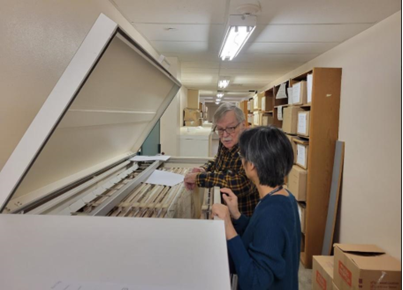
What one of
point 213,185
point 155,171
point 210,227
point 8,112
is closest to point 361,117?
point 213,185

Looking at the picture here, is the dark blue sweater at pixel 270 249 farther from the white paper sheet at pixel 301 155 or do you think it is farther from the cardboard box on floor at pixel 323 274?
the white paper sheet at pixel 301 155

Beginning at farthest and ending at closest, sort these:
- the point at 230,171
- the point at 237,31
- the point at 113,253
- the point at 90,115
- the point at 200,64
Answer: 1. the point at 200,64
2. the point at 237,31
3. the point at 230,171
4. the point at 90,115
5. the point at 113,253

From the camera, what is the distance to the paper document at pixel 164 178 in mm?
1635

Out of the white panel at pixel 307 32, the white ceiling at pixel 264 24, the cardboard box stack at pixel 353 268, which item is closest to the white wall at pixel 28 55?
the white ceiling at pixel 264 24

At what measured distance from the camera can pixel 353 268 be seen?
1805 mm

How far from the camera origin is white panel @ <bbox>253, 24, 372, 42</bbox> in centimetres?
219

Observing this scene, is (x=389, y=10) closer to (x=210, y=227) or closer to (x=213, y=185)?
(x=213, y=185)

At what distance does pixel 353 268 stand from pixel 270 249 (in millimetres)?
1364

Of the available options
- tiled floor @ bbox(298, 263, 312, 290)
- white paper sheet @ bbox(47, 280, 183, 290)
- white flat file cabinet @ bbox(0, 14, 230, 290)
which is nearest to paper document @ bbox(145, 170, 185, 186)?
white flat file cabinet @ bbox(0, 14, 230, 290)

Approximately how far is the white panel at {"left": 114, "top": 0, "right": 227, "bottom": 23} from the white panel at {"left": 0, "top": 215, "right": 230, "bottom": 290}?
152 centimetres

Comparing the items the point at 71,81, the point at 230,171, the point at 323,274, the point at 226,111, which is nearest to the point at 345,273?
the point at 323,274

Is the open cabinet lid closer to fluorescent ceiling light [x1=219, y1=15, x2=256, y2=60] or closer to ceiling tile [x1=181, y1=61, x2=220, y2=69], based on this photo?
fluorescent ceiling light [x1=219, y1=15, x2=256, y2=60]

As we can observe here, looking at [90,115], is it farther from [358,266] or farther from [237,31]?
[358,266]

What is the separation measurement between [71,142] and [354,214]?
2.32m
